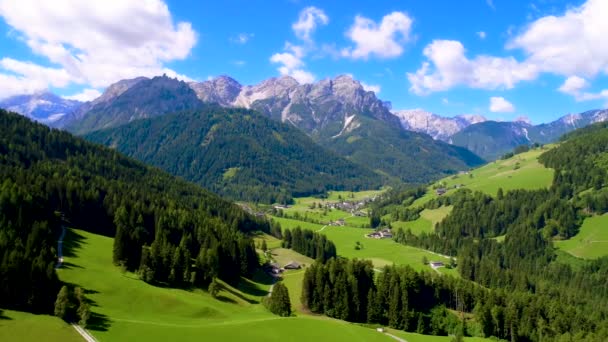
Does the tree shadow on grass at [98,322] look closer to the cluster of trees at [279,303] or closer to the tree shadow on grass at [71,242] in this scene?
the tree shadow on grass at [71,242]

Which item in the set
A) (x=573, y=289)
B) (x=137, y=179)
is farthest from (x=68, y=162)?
(x=573, y=289)

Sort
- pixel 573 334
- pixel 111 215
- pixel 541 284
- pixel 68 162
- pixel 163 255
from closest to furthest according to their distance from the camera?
pixel 163 255
pixel 573 334
pixel 111 215
pixel 541 284
pixel 68 162

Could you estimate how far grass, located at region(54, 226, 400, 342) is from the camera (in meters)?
62.8

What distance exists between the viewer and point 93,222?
125 metres

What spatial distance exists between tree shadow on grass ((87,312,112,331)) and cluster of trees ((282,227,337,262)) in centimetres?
10572

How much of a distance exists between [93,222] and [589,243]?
191 m

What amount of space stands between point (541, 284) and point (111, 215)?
138 metres

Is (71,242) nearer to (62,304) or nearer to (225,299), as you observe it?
(225,299)

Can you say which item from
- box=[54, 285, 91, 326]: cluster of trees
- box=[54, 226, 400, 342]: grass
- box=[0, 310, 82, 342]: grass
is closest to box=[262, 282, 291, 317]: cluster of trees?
box=[54, 226, 400, 342]: grass

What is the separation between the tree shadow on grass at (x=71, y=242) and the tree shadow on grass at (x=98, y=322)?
90.9 feet

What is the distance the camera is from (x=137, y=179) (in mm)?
192625

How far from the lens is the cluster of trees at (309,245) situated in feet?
549

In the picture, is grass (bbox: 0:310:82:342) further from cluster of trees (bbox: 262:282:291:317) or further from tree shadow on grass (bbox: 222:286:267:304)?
tree shadow on grass (bbox: 222:286:267:304)

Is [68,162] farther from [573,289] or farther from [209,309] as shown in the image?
[573,289]
